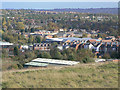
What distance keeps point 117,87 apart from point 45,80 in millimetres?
1095

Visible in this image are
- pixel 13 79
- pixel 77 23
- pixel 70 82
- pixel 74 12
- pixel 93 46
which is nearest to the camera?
pixel 70 82

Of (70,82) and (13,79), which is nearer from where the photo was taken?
(70,82)

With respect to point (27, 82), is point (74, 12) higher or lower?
higher

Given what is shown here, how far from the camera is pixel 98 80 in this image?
3842 mm

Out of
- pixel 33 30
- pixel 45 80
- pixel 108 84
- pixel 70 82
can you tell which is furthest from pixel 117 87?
pixel 33 30

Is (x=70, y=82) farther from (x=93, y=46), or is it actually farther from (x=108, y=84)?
(x=93, y=46)

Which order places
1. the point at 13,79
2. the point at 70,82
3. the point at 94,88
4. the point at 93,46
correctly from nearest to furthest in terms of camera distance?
the point at 94,88
the point at 70,82
the point at 13,79
the point at 93,46

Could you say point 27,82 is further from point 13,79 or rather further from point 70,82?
point 70,82

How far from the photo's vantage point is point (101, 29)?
124 feet

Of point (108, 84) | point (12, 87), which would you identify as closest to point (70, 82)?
point (108, 84)

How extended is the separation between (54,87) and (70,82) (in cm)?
33

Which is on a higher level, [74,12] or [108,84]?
[74,12]

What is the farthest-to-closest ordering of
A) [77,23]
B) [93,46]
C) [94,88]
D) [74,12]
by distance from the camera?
1. [74,12]
2. [77,23]
3. [93,46]
4. [94,88]

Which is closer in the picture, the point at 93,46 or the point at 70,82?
the point at 70,82
